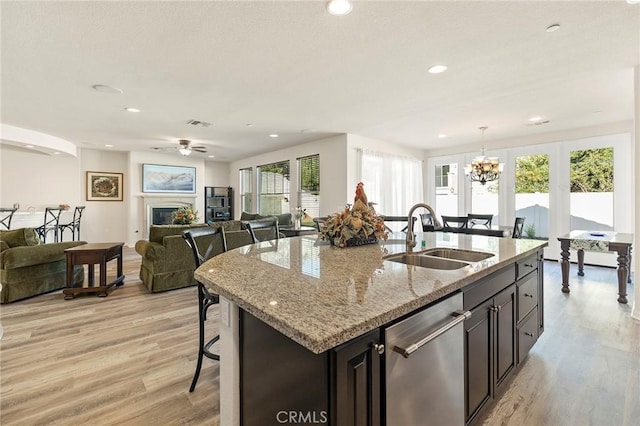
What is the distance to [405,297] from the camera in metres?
1.03

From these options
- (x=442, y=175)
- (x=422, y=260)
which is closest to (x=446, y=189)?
(x=442, y=175)

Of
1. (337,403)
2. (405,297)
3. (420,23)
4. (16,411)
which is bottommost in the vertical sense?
(16,411)

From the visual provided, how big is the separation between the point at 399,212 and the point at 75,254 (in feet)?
18.6

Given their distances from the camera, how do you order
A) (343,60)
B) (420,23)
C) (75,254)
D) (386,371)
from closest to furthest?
(386,371)
(420,23)
(343,60)
(75,254)


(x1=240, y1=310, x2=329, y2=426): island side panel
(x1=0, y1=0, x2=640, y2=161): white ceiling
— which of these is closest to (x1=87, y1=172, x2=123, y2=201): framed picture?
(x1=0, y1=0, x2=640, y2=161): white ceiling

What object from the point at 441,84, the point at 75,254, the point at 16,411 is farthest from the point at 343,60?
the point at 75,254

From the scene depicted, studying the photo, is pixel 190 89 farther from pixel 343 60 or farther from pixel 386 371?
pixel 386 371

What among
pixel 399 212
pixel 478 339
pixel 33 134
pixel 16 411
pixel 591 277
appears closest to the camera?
pixel 478 339

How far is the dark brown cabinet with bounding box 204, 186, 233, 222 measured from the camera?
914 cm

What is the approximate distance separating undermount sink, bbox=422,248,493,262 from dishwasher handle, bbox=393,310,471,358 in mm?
746

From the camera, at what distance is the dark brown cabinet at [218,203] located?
→ 30.0 ft

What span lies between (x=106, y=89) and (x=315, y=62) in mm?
2483

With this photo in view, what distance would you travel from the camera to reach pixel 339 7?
1.96 meters

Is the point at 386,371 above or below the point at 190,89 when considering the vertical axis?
below
